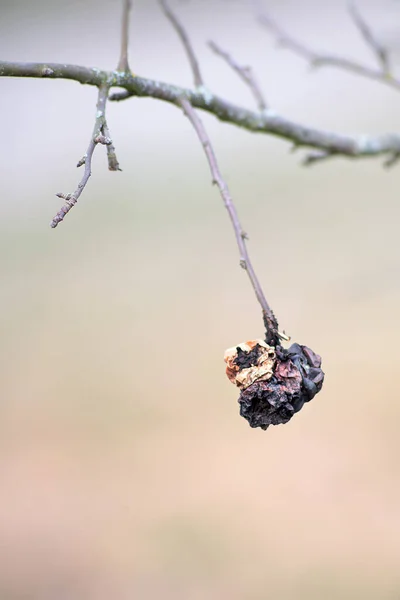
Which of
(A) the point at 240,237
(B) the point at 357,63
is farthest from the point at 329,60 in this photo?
(A) the point at 240,237

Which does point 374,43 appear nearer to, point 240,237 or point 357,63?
point 357,63

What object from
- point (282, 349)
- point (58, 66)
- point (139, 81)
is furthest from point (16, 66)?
point (282, 349)

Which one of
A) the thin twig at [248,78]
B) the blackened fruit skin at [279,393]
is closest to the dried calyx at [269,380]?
the blackened fruit skin at [279,393]

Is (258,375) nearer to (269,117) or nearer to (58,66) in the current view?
(58,66)

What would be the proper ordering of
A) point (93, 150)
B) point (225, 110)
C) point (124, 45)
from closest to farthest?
point (93, 150)
point (124, 45)
point (225, 110)

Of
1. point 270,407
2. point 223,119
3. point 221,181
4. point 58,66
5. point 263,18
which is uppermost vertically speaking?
point 263,18

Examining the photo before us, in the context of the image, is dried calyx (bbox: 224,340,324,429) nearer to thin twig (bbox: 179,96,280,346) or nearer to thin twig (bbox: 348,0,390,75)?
thin twig (bbox: 179,96,280,346)

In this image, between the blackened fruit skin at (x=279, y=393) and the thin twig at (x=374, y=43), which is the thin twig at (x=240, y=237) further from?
the thin twig at (x=374, y=43)
